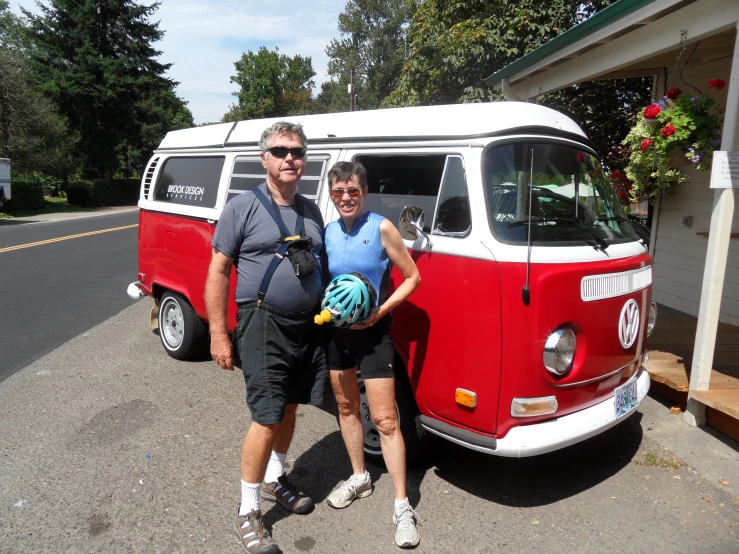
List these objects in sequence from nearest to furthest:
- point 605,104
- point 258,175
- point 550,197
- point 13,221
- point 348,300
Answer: point 348,300
point 550,197
point 258,175
point 605,104
point 13,221

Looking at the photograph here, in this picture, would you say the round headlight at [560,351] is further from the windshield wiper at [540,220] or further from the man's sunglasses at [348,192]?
the man's sunglasses at [348,192]

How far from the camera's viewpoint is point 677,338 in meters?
5.93

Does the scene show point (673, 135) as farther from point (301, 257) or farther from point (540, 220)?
point (301, 257)

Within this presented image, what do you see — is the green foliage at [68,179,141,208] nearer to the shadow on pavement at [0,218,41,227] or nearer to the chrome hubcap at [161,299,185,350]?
the shadow on pavement at [0,218,41,227]

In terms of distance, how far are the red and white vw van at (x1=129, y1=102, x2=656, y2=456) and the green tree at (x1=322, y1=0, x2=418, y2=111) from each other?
56285mm

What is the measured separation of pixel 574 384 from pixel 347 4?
63.3 metres

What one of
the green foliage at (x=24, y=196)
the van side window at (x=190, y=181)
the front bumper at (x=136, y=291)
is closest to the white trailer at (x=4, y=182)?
the green foliage at (x=24, y=196)

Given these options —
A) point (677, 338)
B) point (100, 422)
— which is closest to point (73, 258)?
point (100, 422)

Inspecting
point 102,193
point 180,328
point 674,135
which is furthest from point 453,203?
point 102,193

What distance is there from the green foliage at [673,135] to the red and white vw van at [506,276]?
1.72 meters

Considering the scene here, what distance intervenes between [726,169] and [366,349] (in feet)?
9.83

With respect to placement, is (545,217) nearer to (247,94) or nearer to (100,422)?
(100,422)

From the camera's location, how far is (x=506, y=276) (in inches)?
116

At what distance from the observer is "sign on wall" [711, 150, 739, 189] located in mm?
4023
